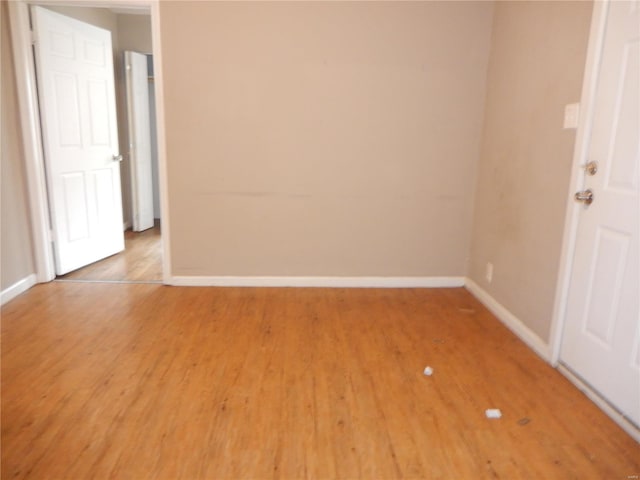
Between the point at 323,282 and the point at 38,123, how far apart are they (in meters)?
2.52

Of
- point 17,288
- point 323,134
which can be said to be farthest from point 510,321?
point 17,288

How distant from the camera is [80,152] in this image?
3.82 metres

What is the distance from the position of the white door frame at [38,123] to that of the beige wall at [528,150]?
2476 mm

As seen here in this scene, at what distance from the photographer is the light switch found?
231 cm

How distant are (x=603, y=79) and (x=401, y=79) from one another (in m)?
1.51

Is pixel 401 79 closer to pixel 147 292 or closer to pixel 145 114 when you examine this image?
pixel 147 292

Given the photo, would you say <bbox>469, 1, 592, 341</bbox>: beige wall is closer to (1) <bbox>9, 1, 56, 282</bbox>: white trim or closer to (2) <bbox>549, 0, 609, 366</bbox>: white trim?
(2) <bbox>549, 0, 609, 366</bbox>: white trim

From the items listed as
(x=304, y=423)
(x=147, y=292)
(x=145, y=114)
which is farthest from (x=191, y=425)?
(x=145, y=114)

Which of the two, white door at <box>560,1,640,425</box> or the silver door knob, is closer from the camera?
white door at <box>560,1,640,425</box>

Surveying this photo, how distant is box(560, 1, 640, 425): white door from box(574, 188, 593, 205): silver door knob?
2cm

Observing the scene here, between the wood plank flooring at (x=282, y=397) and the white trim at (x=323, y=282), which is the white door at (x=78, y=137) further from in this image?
the white trim at (x=323, y=282)

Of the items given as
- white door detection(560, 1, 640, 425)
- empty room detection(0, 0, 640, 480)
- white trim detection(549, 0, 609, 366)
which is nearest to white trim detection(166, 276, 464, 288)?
empty room detection(0, 0, 640, 480)

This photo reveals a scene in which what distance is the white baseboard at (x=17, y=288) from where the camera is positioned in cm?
313

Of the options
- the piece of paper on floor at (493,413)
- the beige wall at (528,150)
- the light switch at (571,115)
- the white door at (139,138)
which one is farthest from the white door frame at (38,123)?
the light switch at (571,115)
